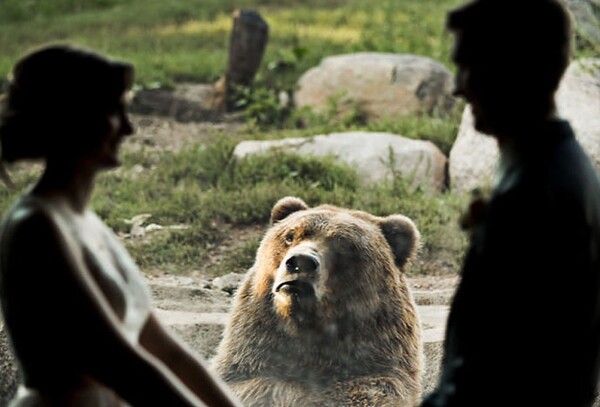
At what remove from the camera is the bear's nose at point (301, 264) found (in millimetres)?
5082

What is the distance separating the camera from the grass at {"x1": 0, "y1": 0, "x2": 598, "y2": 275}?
836 cm

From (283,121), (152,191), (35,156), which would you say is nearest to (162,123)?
(283,121)

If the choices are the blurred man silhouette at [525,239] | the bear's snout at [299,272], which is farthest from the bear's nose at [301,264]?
the blurred man silhouette at [525,239]

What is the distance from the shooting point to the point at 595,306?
2.49m

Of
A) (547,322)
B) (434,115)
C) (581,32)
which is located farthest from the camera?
(434,115)

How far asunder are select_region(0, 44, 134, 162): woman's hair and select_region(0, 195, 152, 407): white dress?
0.14 meters

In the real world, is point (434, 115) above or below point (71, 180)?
below

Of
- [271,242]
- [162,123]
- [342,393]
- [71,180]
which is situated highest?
[71,180]

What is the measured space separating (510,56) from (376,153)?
663 centimetres

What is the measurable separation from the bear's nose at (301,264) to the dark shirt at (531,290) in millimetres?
2597

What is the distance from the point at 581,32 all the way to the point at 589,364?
641 cm

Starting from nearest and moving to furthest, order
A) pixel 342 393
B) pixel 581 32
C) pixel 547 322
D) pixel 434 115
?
pixel 547 322 < pixel 342 393 < pixel 581 32 < pixel 434 115

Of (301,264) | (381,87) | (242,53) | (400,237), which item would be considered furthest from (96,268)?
(242,53)

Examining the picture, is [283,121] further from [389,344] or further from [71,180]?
[71,180]
